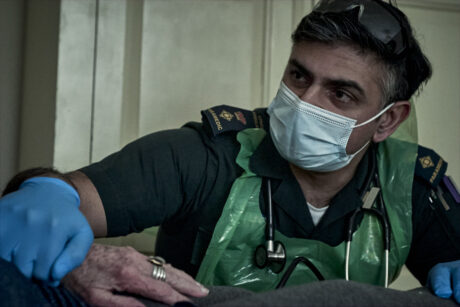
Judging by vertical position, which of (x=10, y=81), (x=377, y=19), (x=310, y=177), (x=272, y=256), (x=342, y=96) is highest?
(x=377, y=19)

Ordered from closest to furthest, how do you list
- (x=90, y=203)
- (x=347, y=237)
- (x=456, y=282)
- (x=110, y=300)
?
(x=110, y=300), (x=456, y=282), (x=90, y=203), (x=347, y=237)

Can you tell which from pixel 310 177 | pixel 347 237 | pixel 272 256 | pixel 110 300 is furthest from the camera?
pixel 310 177

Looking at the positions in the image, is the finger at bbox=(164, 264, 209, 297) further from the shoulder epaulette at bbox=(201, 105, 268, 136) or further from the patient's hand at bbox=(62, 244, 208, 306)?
the shoulder epaulette at bbox=(201, 105, 268, 136)

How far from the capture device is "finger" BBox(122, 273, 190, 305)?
80cm

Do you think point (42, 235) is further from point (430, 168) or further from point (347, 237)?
point (430, 168)

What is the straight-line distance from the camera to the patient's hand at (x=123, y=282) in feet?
2.63

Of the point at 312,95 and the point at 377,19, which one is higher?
the point at 377,19

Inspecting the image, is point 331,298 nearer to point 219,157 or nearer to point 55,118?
point 219,157

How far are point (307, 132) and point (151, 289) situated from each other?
68 cm

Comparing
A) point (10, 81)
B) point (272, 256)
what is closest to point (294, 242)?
point (272, 256)

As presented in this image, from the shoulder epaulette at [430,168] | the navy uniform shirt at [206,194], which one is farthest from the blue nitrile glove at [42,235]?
the shoulder epaulette at [430,168]

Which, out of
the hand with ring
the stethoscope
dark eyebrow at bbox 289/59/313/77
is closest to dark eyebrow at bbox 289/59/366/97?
dark eyebrow at bbox 289/59/313/77

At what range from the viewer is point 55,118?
1.92 m

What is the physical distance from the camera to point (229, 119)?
1420 millimetres
